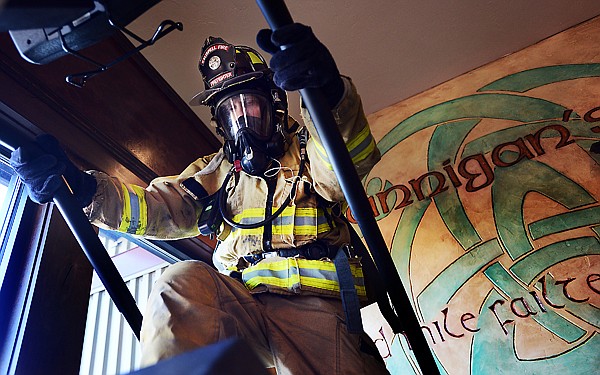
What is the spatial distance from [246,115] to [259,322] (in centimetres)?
62

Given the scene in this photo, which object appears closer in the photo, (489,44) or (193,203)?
(193,203)

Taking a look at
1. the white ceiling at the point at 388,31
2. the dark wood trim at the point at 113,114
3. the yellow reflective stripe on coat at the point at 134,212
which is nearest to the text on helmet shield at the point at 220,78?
the yellow reflective stripe on coat at the point at 134,212

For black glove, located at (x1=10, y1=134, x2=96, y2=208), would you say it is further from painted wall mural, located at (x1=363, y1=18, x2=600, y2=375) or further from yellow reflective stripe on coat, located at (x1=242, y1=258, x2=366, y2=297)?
painted wall mural, located at (x1=363, y1=18, x2=600, y2=375)

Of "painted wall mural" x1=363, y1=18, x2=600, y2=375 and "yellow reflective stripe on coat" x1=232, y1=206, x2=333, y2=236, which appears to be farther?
"painted wall mural" x1=363, y1=18, x2=600, y2=375

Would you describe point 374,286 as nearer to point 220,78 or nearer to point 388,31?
point 220,78

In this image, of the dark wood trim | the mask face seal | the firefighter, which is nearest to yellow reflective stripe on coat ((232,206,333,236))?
the firefighter

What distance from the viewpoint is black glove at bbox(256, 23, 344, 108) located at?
2.52 ft

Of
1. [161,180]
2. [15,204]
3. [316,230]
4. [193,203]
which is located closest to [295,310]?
[316,230]

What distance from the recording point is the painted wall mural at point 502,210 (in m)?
1.86

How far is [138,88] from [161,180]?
0.80m

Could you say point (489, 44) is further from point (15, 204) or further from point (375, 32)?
point (15, 204)

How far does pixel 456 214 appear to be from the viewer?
2.25m

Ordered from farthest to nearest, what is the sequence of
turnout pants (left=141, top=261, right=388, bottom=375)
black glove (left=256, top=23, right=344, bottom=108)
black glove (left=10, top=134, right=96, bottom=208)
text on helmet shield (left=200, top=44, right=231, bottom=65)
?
text on helmet shield (left=200, top=44, right=231, bottom=65) → black glove (left=10, top=134, right=96, bottom=208) → turnout pants (left=141, top=261, right=388, bottom=375) → black glove (left=256, top=23, right=344, bottom=108)

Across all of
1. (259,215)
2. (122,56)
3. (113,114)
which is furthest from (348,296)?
(113,114)
